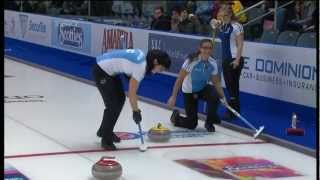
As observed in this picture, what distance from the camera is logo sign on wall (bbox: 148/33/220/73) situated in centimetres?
1030

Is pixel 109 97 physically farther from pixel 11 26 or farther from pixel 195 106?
pixel 11 26

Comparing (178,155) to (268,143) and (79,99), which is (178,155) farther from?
(79,99)

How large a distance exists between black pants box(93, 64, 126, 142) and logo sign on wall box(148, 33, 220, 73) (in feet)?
13.7

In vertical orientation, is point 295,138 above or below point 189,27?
below

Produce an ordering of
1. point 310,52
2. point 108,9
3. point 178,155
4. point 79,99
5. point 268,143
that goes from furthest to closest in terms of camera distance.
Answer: point 108,9 < point 79,99 < point 310,52 < point 268,143 < point 178,155

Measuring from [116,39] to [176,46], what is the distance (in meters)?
1.94

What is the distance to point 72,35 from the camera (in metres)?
13.9

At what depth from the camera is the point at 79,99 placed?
9.50 meters

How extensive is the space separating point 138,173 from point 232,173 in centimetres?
80

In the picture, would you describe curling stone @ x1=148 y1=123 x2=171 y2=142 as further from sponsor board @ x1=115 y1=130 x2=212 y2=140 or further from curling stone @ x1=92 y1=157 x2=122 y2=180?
curling stone @ x1=92 y1=157 x2=122 y2=180

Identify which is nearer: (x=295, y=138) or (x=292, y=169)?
→ (x=292, y=169)

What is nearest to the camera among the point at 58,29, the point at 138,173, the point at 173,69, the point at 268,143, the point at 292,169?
the point at 138,173

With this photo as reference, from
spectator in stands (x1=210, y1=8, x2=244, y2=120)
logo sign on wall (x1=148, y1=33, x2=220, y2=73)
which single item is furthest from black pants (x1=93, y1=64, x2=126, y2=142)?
logo sign on wall (x1=148, y1=33, x2=220, y2=73)

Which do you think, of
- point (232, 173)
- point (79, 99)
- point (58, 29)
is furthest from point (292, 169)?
point (58, 29)
